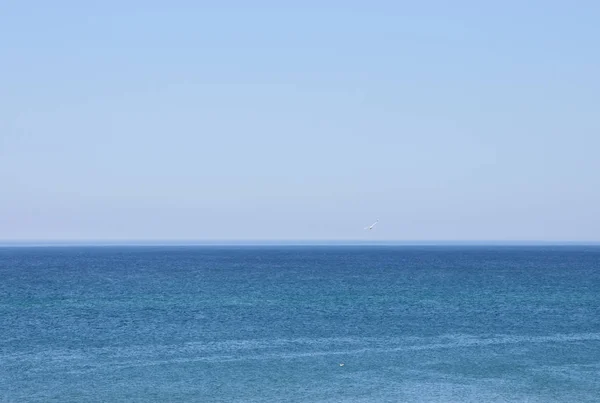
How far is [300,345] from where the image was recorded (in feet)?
163

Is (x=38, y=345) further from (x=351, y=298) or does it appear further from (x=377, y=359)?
(x=351, y=298)

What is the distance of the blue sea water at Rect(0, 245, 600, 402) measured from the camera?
3703 centimetres

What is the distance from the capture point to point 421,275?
12494cm

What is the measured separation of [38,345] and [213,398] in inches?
761

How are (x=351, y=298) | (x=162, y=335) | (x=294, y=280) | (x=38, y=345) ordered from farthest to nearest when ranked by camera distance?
1. (x=294, y=280)
2. (x=351, y=298)
3. (x=162, y=335)
4. (x=38, y=345)

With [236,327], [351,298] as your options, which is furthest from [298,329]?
[351,298]

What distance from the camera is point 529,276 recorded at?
12206cm

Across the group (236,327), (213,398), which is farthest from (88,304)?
(213,398)

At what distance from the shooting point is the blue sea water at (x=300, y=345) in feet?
121

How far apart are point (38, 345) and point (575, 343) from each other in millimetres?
35795

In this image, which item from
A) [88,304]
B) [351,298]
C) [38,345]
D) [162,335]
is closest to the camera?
[38,345]

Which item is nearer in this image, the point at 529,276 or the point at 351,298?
the point at 351,298

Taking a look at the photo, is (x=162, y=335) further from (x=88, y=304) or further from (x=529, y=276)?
(x=529, y=276)

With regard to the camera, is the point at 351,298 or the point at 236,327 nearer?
the point at 236,327
